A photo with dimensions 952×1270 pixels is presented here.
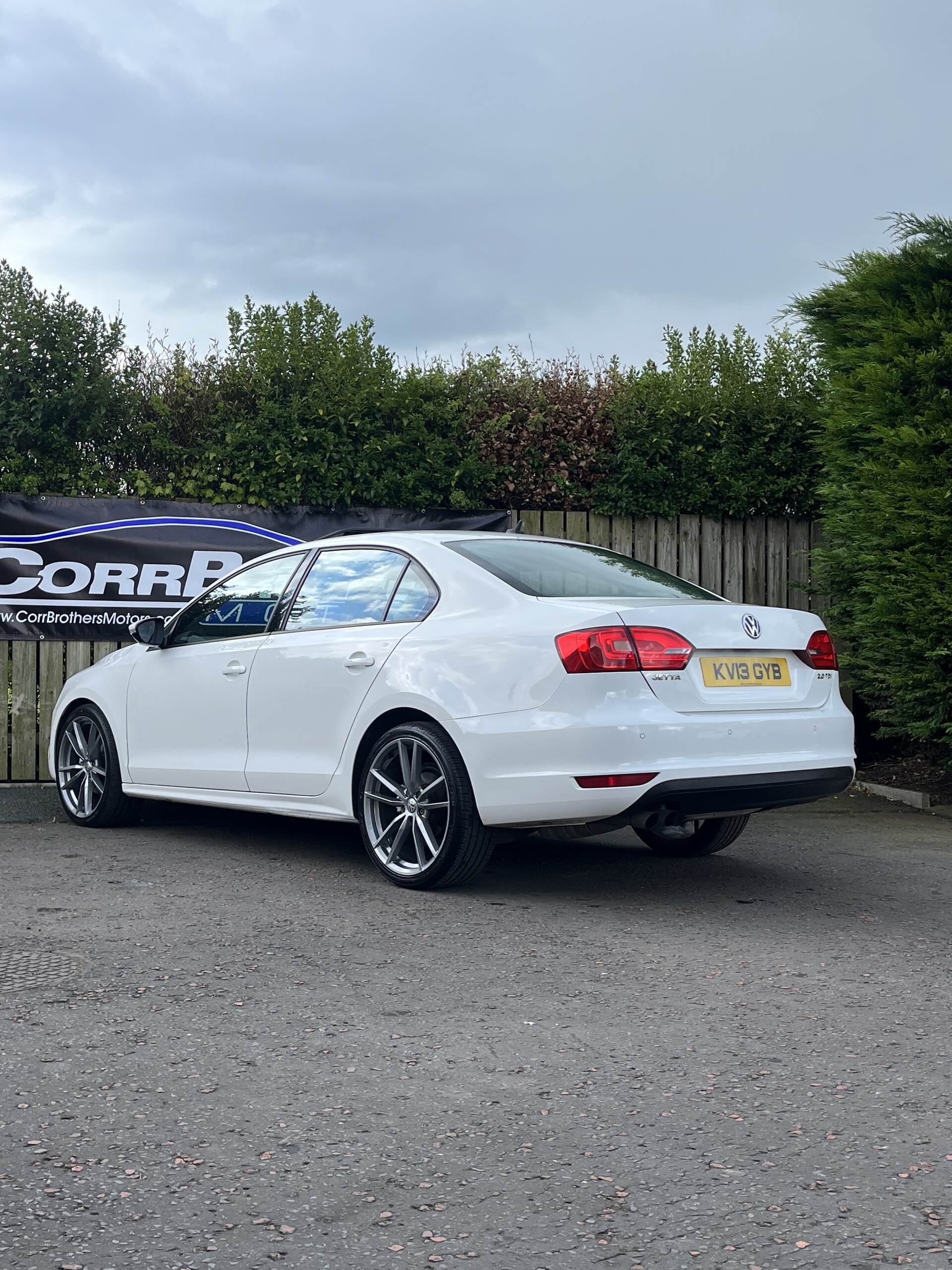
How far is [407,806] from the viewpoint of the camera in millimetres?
5977

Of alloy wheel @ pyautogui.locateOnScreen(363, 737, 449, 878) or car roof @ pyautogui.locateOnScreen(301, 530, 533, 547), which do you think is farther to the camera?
car roof @ pyautogui.locateOnScreen(301, 530, 533, 547)

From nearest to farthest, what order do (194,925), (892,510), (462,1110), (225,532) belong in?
1. (462,1110)
2. (194,925)
3. (892,510)
4. (225,532)

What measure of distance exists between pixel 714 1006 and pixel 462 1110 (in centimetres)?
118

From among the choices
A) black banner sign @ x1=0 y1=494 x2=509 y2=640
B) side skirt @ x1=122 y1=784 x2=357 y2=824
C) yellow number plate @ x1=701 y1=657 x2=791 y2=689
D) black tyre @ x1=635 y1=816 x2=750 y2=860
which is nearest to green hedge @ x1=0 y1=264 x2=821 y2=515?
black banner sign @ x1=0 y1=494 x2=509 y2=640

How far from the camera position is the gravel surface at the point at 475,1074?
2605mm

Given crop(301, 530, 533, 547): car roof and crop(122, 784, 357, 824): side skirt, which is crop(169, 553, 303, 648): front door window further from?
crop(122, 784, 357, 824): side skirt

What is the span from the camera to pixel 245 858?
6.89 metres

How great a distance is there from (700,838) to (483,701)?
184 centimetres

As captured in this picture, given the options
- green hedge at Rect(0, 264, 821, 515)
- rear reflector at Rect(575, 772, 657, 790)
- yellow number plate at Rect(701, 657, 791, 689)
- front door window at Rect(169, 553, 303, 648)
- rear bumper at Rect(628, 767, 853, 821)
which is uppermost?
green hedge at Rect(0, 264, 821, 515)

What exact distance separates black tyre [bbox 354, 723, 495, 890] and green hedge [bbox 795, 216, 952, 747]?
Result: 169 inches

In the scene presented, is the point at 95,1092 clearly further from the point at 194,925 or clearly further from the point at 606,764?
the point at 606,764

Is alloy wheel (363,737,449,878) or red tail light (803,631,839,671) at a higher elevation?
red tail light (803,631,839,671)

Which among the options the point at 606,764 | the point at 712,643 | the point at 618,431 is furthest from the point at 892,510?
the point at 606,764

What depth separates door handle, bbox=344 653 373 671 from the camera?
6.22 m
